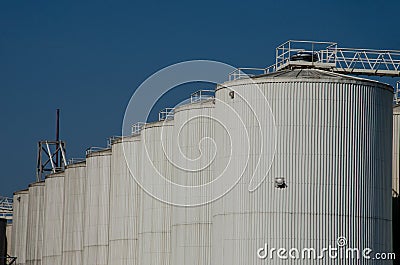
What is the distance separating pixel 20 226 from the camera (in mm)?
102312

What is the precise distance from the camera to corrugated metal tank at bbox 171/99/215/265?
56531 millimetres

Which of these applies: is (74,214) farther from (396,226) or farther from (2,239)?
(396,226)

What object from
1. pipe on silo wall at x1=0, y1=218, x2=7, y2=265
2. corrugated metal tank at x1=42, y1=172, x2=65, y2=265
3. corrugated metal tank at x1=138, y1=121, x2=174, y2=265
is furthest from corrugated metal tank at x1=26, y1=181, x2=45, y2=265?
corrugated metal tank at x1=138, y1=121, x2=174, y2=265

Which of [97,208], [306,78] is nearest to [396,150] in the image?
[306,78]

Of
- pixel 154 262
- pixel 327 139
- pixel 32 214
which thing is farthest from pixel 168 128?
pixel 32 214

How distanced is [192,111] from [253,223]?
12.2 metres

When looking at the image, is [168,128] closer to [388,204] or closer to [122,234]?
[122,234]

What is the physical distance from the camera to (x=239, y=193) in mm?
49719

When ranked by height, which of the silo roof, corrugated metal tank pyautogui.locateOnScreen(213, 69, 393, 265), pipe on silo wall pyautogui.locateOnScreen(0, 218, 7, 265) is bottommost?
pipe on silo wall pyautogui.locateOnScreen(0, 218, 7, 265)

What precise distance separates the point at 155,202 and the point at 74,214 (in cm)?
2055

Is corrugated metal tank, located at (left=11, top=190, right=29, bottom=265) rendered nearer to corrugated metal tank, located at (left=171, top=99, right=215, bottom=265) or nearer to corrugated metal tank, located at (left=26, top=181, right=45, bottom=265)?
corrugated metal tank, located at (left=26, top=181, right=45, bottom=265)

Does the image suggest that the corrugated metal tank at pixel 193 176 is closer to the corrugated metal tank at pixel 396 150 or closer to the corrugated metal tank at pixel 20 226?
the corrugated metal tank at pixel 396 150

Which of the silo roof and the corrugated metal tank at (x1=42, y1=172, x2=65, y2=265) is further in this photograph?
the corrugated metal tank at (x1=42, y1=172, x2=65, y2=265)

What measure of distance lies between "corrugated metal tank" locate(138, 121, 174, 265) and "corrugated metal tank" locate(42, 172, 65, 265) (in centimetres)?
2219
